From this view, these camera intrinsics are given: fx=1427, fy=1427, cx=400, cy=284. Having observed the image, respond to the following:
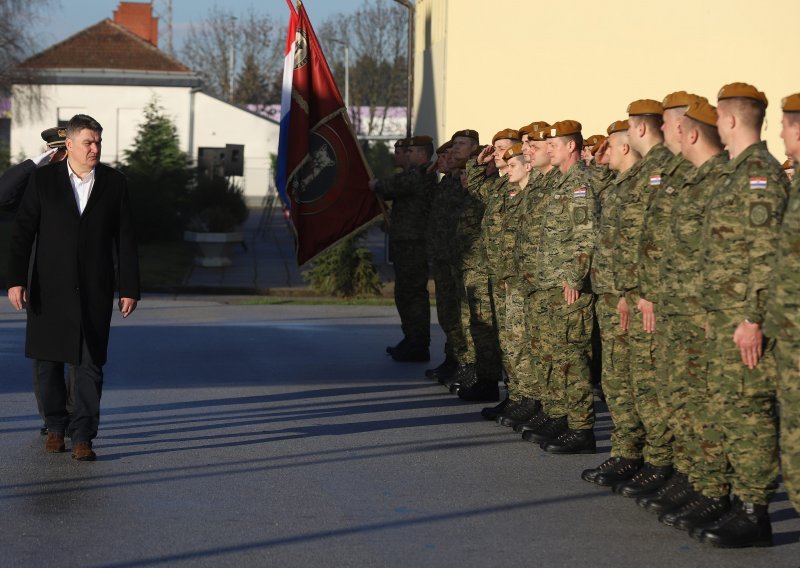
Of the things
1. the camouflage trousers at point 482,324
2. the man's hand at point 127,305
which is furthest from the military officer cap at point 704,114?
the camouflage trousers at point 482,324

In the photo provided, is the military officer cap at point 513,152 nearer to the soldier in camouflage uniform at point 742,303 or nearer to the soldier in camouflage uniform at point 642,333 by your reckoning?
the soldier in camouflage uniform at point 642,333

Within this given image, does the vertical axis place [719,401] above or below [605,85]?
below

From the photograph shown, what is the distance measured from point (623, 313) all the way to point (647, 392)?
45 cm

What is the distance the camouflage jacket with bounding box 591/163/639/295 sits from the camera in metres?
7.60

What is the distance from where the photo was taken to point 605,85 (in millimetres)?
27234

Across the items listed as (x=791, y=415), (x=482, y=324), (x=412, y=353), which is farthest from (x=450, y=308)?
(x=791, y=415)

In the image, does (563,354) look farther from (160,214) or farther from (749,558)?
(160,214)

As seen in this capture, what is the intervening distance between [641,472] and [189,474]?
247cm

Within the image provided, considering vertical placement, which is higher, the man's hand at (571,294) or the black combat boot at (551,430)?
the man's hand at (571,294)

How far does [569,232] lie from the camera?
8.52 metres

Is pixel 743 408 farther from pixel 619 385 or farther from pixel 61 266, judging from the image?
pixel 61 266

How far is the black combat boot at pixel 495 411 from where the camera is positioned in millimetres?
10102

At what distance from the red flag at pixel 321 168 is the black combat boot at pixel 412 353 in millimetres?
1315

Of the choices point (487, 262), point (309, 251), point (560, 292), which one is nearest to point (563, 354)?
point (560, 292)
